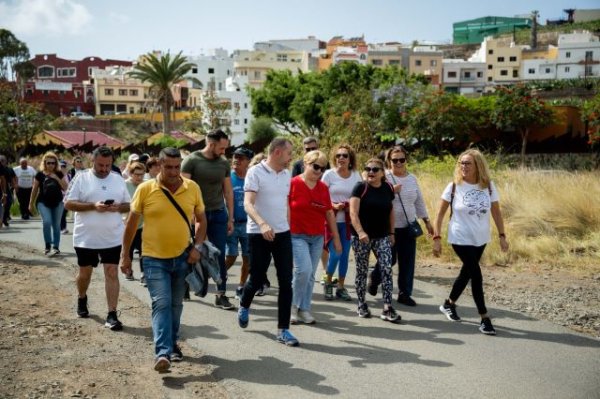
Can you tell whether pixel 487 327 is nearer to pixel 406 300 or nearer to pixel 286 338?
pixel 406 300

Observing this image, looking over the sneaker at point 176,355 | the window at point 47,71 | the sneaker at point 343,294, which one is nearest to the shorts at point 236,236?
the sneaker at point 343,294

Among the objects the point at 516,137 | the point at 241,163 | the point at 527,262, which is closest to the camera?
the point at 241,163

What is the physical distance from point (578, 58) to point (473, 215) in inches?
4105

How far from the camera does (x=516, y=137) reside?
34000 mm

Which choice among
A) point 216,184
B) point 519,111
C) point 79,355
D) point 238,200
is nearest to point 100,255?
point 79,355

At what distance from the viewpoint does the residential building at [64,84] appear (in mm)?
109613

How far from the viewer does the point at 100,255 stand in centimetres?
705

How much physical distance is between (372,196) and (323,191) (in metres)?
0.63

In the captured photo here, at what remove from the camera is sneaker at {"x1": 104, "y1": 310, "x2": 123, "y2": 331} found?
22.5 ft

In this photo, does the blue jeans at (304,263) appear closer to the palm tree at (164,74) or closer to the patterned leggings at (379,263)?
the patterned leggings at (379,263)

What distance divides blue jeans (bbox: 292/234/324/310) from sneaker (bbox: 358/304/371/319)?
651 mm

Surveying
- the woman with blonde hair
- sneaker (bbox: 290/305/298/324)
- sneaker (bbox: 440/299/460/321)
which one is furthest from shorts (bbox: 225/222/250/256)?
the woman with blonde hair

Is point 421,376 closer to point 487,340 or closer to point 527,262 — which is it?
point 487,340

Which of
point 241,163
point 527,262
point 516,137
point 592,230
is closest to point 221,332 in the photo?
point 241,163
